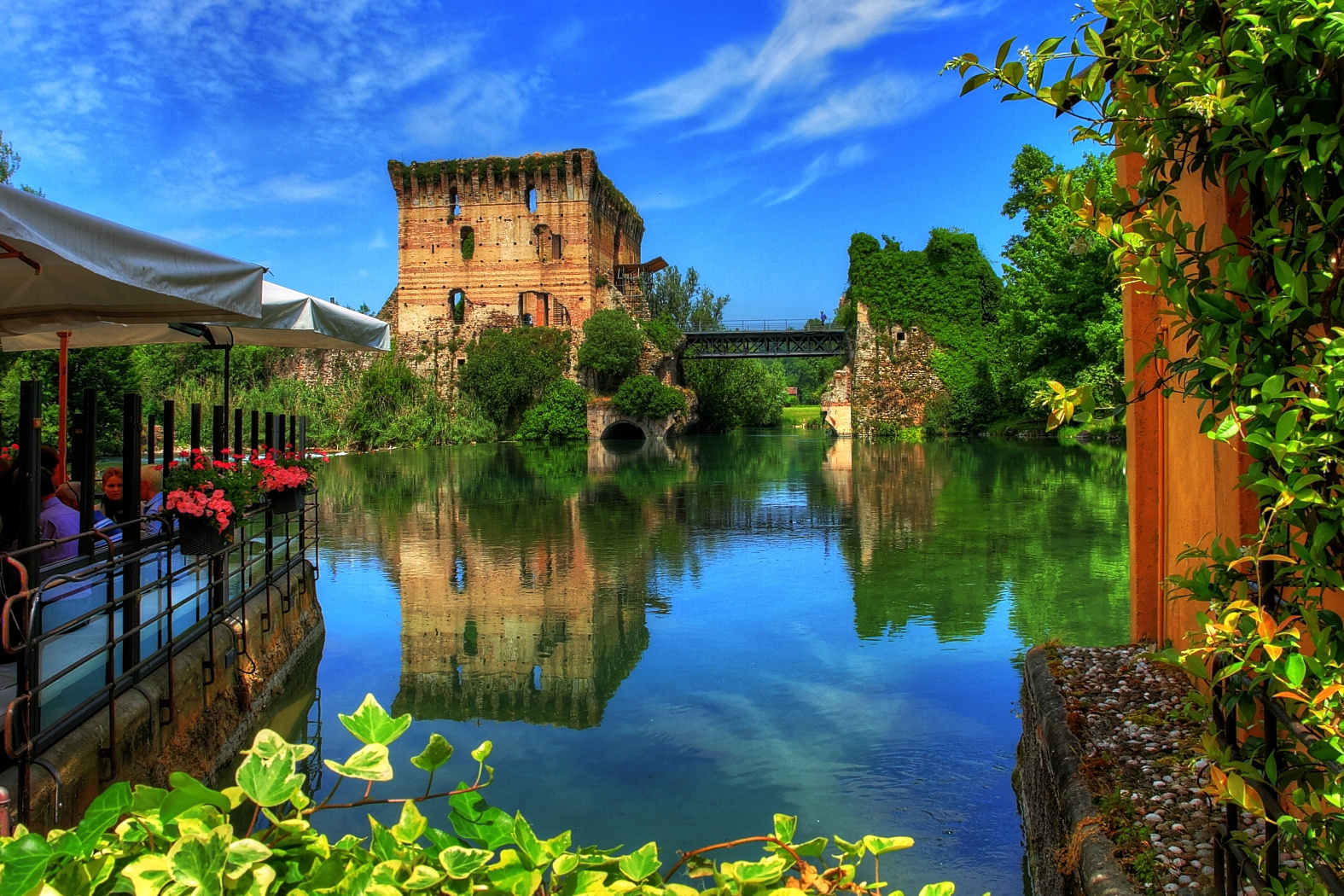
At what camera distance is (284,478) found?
6.64 metres

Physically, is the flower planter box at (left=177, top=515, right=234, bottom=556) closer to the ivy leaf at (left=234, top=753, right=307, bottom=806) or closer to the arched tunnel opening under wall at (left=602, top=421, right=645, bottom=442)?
the ivy leaf at (left=234, top=753, right=307, bottom=806)

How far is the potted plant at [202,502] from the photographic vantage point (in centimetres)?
495

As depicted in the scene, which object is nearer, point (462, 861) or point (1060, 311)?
point (462, 861)

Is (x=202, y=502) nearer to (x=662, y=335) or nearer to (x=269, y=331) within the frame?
(x=269, y=331)

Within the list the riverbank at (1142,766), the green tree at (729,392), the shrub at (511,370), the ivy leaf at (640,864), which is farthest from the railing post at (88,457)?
the green tree at (729,392)

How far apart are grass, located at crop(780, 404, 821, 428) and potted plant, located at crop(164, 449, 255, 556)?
1961 inches

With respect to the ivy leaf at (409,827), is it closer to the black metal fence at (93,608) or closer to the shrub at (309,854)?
the shrub at (309,854)

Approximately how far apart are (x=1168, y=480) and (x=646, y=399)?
34.1 m

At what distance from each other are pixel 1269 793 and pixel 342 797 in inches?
155

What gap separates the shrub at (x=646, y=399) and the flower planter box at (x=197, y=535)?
33.5 meters

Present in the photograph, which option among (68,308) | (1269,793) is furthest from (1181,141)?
(68,308)

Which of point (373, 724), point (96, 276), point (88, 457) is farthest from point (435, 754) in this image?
point (96, 276)

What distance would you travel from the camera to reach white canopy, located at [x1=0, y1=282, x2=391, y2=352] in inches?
279

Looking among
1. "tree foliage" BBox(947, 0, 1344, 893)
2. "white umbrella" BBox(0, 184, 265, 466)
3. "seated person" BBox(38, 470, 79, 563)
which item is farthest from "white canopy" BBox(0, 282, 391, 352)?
"tree foliage" BBox(947, 0, 1344, 893)
